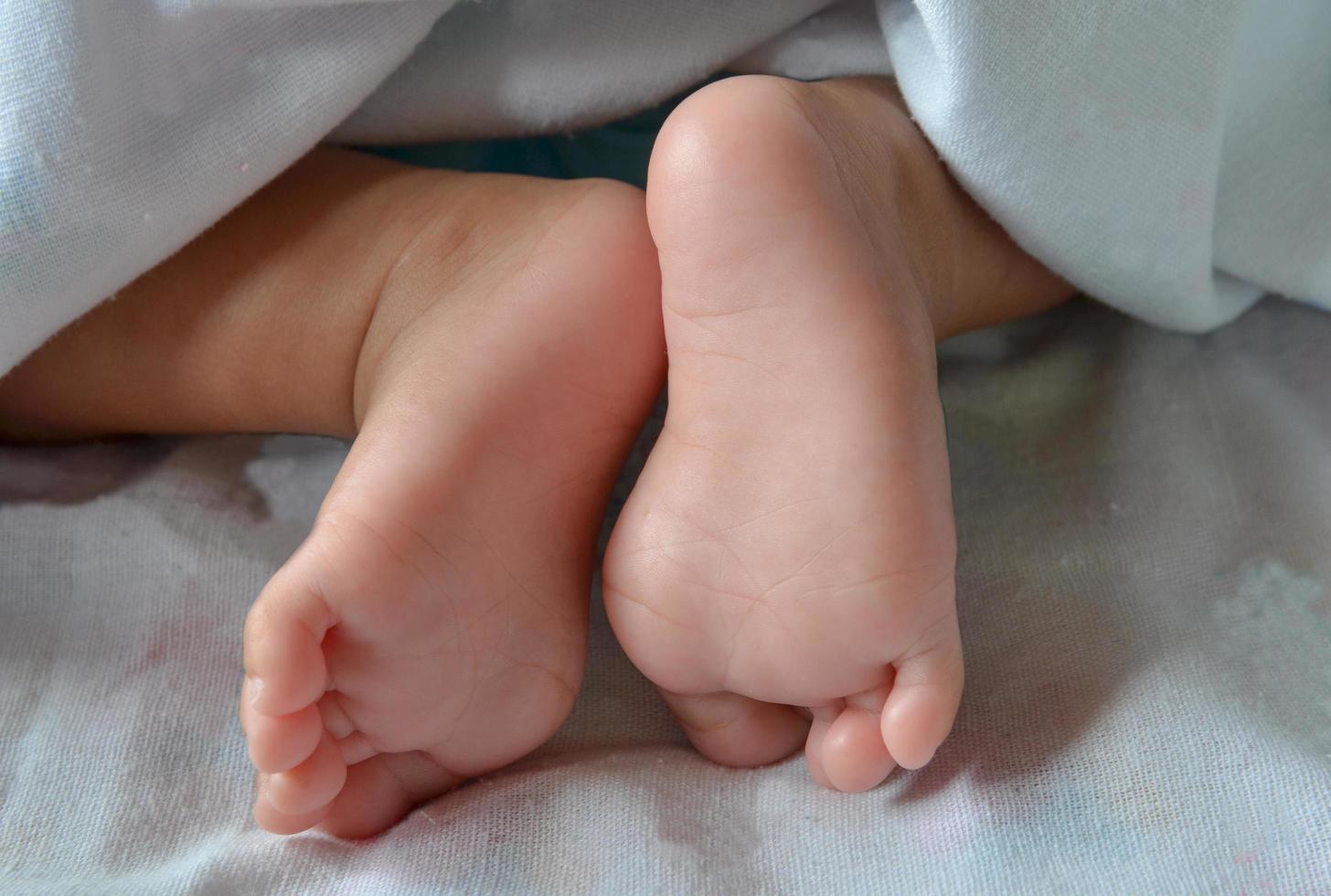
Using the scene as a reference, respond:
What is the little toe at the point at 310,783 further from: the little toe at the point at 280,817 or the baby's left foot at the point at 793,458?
the baby's left foot at the point at 793,458

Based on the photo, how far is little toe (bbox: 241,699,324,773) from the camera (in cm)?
48

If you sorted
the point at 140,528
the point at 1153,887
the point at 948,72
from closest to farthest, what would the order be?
the point at 1153,887 → the point at 948,72 → the point at 140,528

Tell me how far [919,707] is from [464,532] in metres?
0.23

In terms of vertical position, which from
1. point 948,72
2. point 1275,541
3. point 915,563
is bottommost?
point 1275,541

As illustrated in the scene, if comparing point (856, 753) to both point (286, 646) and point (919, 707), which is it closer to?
point (919, 707)

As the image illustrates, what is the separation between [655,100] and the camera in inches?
28.3

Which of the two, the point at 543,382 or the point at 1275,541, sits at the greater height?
the point at 543,382

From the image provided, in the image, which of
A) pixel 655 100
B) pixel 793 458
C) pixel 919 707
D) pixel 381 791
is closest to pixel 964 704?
pixel 919 707

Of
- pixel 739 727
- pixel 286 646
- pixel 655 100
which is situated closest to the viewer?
pixel 286 646

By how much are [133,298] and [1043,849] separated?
60 centimetres

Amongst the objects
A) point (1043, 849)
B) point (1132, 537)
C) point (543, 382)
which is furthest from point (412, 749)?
point (1132, 537)

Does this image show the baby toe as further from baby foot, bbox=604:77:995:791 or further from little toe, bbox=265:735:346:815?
little toe, bbox=265:735:346:815

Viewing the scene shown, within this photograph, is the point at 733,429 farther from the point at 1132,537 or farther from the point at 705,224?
the point at 1132,537

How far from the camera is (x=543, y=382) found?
0.56 m
